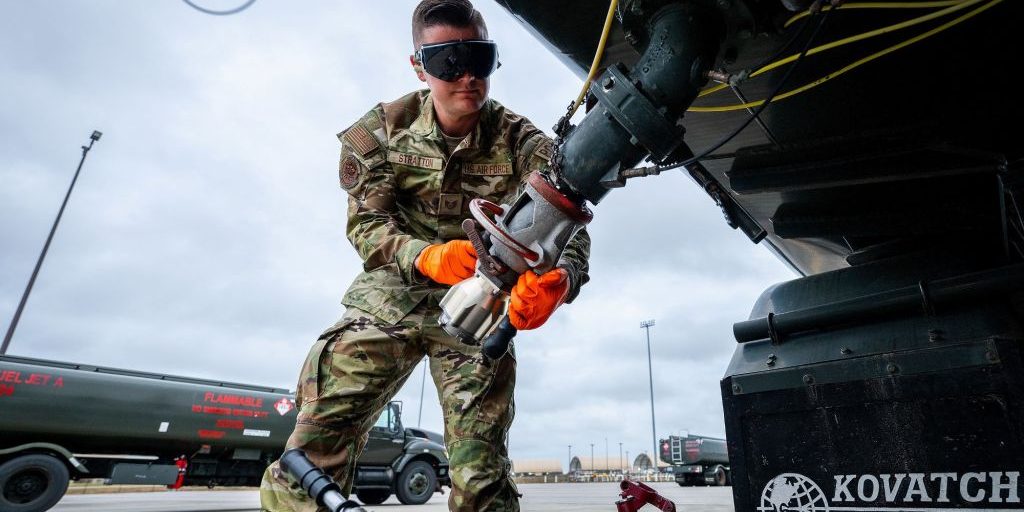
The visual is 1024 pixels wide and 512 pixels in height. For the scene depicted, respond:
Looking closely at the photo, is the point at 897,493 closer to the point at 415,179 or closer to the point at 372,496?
the point at 415,179

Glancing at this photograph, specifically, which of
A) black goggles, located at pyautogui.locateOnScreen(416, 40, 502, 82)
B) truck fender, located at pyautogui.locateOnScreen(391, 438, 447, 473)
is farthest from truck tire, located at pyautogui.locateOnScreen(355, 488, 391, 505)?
black goggles, located at pyautogui.locateOnScreen(416, 40, 502, 82)

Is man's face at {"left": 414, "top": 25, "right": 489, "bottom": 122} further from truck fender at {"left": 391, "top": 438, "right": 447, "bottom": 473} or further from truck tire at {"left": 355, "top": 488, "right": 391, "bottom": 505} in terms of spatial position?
truck tire at {"left": 355, "top": 488, "right": 391, "bottom": 505}

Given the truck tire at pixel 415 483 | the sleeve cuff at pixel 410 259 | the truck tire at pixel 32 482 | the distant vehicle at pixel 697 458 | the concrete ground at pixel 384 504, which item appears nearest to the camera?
the sleeve cuff at pixel 410 259

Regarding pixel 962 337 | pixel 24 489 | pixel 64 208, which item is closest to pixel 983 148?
pixel 962 337

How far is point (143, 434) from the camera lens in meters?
10.4

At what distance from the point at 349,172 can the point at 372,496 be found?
520 inches

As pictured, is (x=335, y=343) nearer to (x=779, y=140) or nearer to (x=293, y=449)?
(x=293, y=449)

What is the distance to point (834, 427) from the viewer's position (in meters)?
2.13

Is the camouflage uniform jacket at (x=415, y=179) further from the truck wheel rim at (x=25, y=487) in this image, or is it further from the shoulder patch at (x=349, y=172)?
the truck wheel rim at (x=25, y=487)

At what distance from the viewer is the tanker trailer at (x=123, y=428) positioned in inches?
359

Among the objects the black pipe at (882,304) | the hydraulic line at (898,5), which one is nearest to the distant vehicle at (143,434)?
the black pipe at (882,304)

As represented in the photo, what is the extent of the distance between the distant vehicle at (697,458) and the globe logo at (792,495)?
23.2 metres

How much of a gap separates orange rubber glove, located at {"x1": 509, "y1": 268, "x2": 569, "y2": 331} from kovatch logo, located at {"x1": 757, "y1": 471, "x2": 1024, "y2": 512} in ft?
4.33

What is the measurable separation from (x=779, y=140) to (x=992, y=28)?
0.85 meters
